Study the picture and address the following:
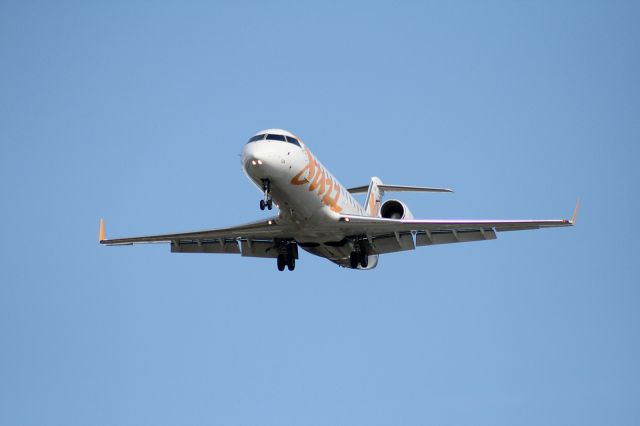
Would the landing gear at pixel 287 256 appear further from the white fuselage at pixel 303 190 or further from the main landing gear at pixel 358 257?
the main landing gear at pixel 358 257

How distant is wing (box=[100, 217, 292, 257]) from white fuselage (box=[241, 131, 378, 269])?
4.74 ft

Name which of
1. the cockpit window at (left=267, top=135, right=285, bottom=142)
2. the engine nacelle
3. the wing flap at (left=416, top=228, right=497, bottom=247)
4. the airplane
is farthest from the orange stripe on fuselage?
the engine nacelle

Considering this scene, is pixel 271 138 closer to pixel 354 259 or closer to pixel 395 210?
pixel 354 259

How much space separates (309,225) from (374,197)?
24.4 feet

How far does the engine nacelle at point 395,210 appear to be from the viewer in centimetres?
3325

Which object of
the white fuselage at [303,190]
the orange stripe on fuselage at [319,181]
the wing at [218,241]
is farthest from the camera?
the wing at [218,241]

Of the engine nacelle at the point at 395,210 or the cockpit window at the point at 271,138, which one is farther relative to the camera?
the engine nacelle at the point at 395,210

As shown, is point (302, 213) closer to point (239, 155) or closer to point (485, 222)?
point (239, 155)

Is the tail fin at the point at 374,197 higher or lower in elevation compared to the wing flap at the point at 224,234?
higher

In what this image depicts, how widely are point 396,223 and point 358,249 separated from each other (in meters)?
1.93

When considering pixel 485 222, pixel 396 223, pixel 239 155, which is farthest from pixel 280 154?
pixel 485 222

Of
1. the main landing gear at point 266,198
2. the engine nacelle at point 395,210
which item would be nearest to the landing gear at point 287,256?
the engine nacelle at point 395,210

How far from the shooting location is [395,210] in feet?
110

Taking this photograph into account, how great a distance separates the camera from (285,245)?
3141 centimetres
